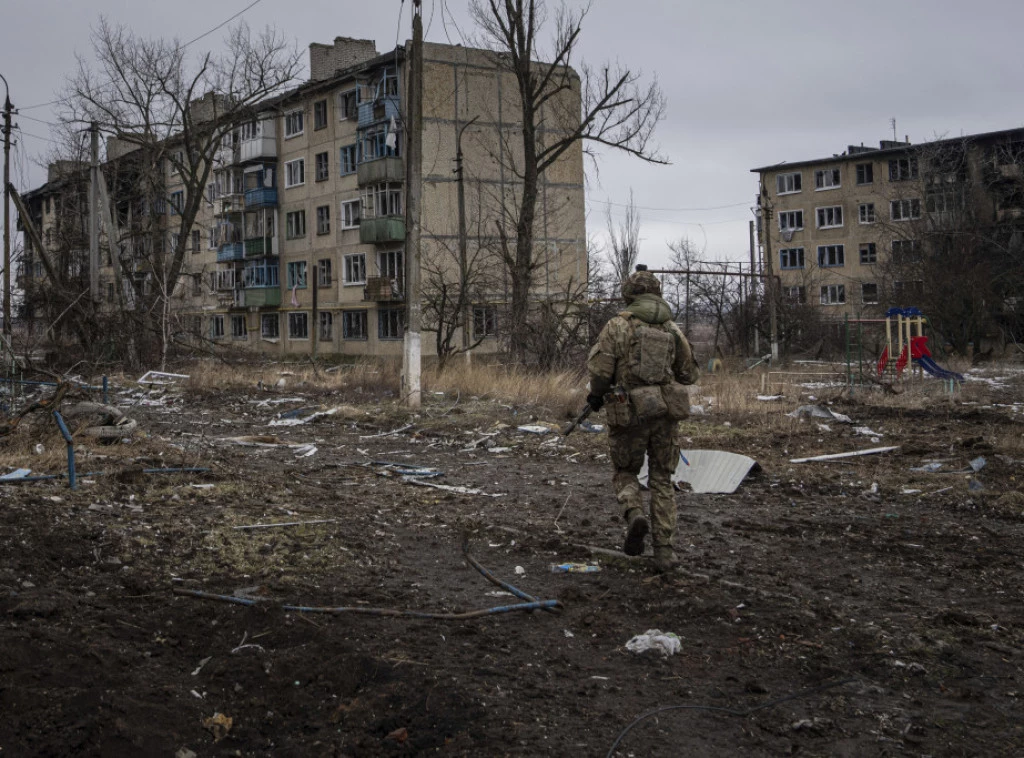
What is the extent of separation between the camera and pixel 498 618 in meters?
4.98

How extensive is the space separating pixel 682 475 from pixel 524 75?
1688cm

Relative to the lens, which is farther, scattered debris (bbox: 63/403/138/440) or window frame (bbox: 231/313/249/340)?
window frame (bbox: 231/313/249/340)

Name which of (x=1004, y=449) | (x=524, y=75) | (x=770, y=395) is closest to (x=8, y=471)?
(x=1004, y=449)

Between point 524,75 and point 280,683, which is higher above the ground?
point 524,75

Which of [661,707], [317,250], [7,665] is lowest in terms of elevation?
[661,707]

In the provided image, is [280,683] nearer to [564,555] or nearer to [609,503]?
[564,555]

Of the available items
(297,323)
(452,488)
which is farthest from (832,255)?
(452,488)

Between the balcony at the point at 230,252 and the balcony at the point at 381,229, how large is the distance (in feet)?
37.2

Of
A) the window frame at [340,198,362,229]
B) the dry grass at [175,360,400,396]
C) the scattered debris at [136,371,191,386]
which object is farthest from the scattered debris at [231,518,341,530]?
the window frame at [340,198,362,229]

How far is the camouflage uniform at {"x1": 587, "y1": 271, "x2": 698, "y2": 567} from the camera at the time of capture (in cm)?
617

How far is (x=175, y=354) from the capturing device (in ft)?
88.5

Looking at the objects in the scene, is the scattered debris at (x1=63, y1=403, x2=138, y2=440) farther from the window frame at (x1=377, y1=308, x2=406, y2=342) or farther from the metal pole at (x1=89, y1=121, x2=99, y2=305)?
the window frame at (x1=377, y1=308, x2=406, y2=342)

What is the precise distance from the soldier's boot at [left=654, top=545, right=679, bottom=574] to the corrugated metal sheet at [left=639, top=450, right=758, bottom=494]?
3.23m

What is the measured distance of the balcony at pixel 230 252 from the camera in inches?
2004
